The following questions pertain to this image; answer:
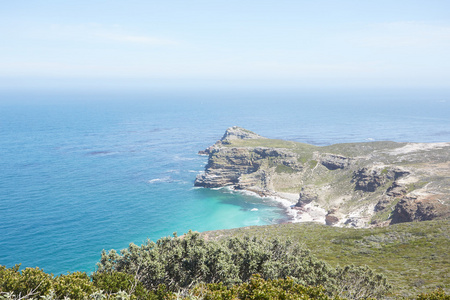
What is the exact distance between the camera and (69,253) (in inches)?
2453

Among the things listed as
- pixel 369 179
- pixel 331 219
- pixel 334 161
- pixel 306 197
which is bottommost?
pixel 331 219

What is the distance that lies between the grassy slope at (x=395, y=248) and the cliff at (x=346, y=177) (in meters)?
13.1

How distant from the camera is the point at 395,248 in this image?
166ft

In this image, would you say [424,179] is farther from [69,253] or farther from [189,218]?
[69,253]

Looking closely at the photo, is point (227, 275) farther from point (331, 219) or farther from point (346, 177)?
point (346, 177)

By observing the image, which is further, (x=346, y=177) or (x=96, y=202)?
(x=346, y=177)

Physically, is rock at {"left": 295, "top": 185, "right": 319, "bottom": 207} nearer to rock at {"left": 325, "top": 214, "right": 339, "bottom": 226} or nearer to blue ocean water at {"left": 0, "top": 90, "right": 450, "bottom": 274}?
blue ocean water at {"left": 0, "top": 90, "right": 450, "bottom": 274}

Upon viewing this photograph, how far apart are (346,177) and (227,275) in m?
85.4

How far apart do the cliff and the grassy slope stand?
13079mm

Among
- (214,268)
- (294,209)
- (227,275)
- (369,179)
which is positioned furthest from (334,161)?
(227,275)

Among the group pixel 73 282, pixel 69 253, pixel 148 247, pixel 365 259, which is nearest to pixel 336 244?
pixel 365 259

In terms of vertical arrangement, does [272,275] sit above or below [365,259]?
above

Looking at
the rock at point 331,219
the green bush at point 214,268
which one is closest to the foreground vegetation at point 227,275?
the green bush at point 214,268

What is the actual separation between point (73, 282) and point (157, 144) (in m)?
154
